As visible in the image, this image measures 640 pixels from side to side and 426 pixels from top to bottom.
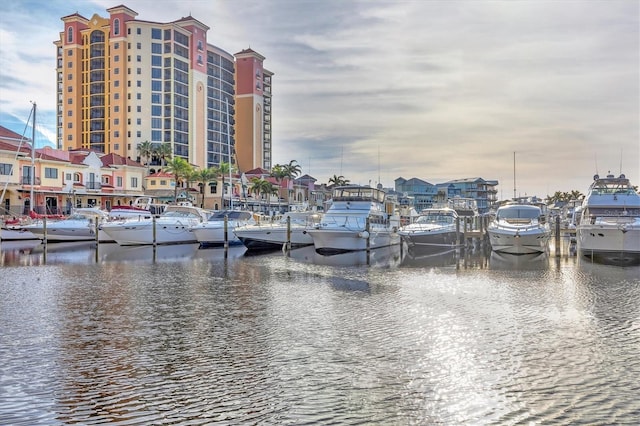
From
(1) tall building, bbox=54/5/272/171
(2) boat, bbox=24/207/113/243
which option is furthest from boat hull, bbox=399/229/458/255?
(1) tall building, bbox=54/5/272/171

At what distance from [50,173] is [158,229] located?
98.7ft

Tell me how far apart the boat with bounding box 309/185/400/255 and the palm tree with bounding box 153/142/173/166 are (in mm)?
69840

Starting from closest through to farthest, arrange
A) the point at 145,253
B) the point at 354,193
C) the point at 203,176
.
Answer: the point at 145,253 → the point at 354,193 → the point at 203,176

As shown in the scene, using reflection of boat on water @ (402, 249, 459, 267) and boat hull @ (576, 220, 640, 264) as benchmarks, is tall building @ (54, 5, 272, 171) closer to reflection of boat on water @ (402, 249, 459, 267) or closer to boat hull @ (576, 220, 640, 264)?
reflection of boat on water @ (402, 249, 459, 267)

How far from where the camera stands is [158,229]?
3944 cm

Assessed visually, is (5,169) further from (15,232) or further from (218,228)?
(218,228)

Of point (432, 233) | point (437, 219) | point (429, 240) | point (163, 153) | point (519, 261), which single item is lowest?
point (519, 261)

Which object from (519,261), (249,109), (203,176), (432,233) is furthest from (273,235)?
(249,109)

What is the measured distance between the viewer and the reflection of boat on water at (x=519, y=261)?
2699 centimetres

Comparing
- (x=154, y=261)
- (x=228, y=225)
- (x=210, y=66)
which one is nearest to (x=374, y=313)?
(x=154, y=261)

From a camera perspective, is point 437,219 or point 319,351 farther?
point 437,219

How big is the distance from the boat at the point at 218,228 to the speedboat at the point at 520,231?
18.2m

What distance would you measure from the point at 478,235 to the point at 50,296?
103ft

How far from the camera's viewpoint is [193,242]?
141 ft
